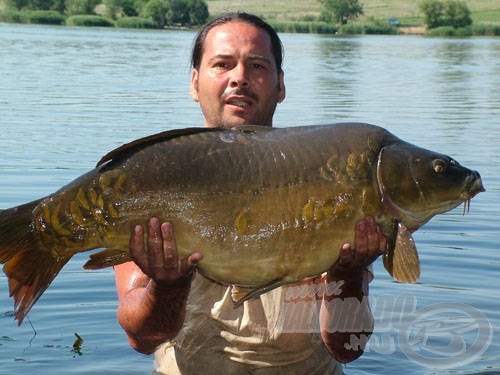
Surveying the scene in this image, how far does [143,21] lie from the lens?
79.4 m

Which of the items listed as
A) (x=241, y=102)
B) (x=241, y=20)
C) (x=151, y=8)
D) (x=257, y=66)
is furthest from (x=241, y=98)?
(x=151, y=8)

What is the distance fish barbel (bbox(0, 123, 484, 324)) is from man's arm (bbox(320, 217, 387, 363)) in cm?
4

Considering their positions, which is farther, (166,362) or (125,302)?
(166,362)

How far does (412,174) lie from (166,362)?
1.74m

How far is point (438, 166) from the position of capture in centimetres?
373

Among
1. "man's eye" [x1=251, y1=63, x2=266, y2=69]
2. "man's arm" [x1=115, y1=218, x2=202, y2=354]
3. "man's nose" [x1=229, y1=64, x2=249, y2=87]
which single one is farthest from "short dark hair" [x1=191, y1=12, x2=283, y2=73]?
"man's arm" [x1=115, y1=218, x2=202, y2=354]

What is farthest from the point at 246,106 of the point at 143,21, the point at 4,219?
the point at 143,21

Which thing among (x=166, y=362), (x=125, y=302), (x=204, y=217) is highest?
(x=204, y=217)

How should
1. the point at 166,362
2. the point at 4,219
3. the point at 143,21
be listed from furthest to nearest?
the point at 143,21
the point at 166,362
the point at 4,219

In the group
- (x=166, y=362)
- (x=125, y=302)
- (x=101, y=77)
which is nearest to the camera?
(x=125, y=302)

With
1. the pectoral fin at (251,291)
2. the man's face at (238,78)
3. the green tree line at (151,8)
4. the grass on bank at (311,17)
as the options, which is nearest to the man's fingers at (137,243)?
the pectoral fin at (251,291)

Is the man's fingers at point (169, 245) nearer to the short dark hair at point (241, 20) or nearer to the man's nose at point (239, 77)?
the man's nose at point (239, 77)

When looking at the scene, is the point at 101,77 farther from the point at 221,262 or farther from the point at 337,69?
the point at 221,262

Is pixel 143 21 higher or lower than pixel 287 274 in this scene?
lower
